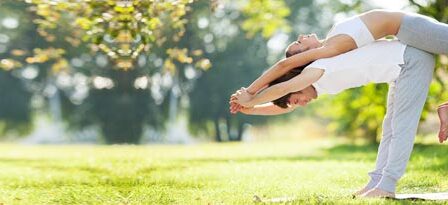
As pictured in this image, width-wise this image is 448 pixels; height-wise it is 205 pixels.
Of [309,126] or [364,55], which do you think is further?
[309,126]

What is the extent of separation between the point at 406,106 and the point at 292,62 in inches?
33.2

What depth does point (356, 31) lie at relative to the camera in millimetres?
4641

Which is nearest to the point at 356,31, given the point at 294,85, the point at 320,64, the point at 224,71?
the point at 320,64

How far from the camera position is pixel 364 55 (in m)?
4.64

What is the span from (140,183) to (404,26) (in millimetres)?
3103

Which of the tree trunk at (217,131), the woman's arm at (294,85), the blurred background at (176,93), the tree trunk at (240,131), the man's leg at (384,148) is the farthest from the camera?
the tree trunk at (240,131)

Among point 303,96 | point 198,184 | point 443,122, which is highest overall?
point 303,96

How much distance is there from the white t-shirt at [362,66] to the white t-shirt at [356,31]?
43mm

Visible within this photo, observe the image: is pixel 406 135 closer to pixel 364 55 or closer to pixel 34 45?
pixel 364 55

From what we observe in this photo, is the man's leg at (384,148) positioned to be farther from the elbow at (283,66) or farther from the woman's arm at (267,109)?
the elbow at (283,66)

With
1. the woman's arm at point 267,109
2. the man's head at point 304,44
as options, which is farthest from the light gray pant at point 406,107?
the woman's arm at point 267,109

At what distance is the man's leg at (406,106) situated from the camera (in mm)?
4672

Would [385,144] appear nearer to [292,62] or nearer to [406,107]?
[406,107]

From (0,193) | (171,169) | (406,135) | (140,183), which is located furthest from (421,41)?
(171,169)
